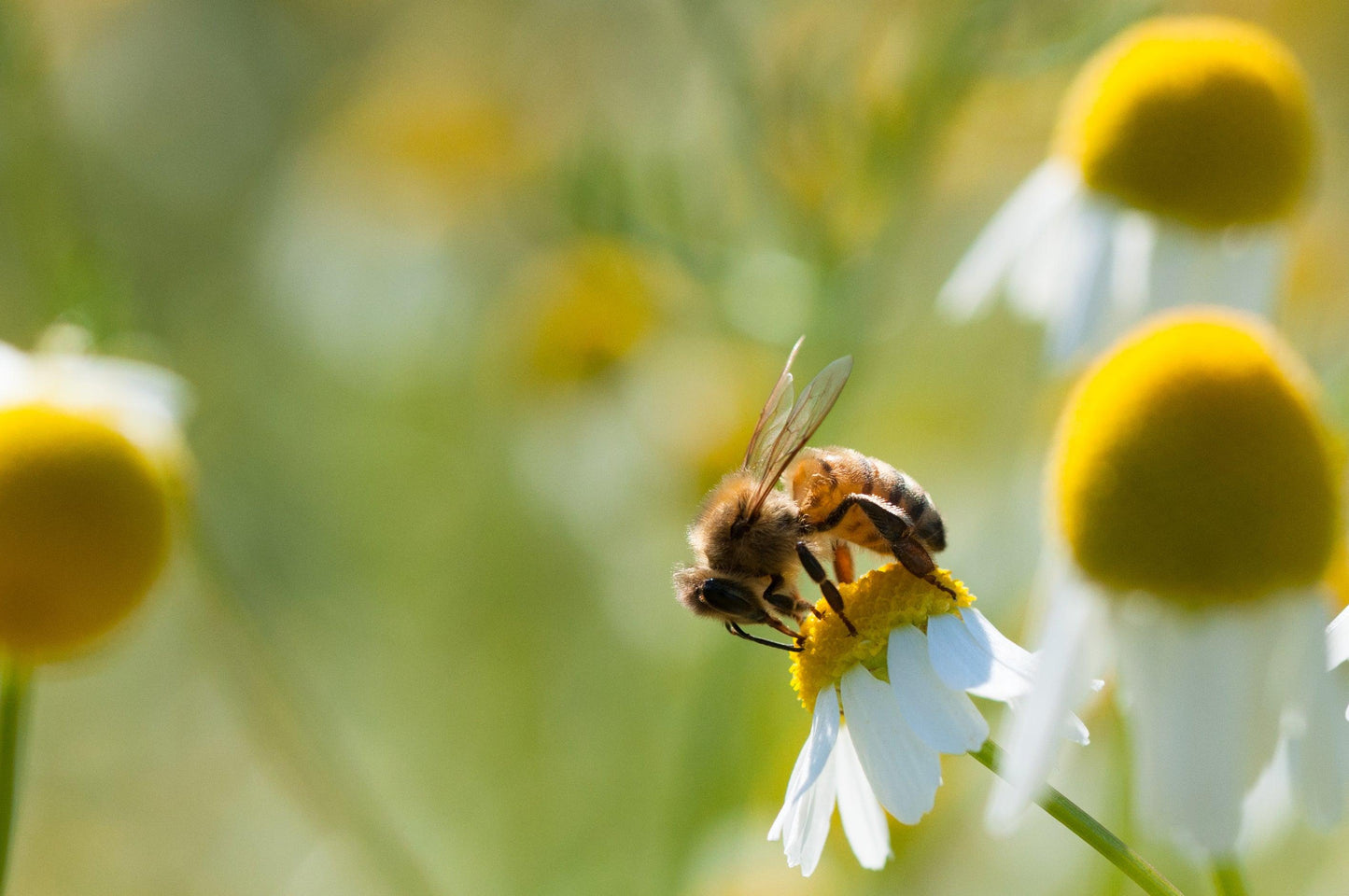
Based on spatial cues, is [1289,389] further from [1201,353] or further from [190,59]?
[190,59]

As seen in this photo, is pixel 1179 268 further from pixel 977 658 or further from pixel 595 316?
pixel 595 316

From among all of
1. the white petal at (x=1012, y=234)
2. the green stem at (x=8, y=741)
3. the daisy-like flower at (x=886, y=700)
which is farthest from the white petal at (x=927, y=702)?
the white petal at (x=1012, y=234)

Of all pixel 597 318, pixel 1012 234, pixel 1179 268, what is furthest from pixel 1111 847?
pixel 597 318

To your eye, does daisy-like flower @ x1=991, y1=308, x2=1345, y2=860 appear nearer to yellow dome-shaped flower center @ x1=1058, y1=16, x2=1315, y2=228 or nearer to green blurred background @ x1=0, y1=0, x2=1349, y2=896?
green blurred background @ x1=0, y1=0, x2=1349, y2=896

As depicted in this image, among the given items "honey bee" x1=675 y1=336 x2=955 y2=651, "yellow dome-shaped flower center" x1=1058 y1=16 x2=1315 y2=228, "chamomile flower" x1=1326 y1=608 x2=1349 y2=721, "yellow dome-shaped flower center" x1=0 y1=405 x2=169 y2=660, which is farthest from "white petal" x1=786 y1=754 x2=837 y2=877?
"yellow dome-shaped flower center" x1=1058 y1=16 x2=1315 y2=228

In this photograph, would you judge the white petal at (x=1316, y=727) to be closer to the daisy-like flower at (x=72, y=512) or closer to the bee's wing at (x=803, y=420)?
the bee's wing at (x=803, y=420)

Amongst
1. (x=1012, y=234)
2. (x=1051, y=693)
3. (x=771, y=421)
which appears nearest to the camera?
(x=1051, y=693)
